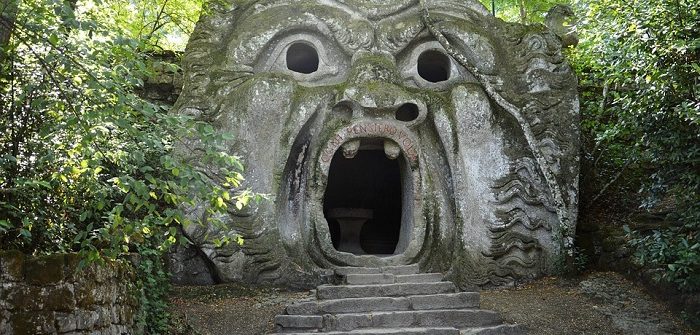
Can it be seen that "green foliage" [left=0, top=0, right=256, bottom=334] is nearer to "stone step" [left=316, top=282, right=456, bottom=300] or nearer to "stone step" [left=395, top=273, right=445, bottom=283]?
"stone step" [left=316, top=282, right=456, bottom=300]

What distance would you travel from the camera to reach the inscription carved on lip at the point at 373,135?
8.65 m

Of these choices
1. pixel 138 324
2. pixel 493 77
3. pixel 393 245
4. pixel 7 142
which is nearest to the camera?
pixel 7 142

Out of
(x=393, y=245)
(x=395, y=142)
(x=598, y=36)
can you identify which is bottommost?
(x=393, y=245)

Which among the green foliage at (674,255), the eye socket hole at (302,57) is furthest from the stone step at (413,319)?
the eye socket hole at (302,57)

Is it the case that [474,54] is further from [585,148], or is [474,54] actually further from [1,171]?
[1,171]

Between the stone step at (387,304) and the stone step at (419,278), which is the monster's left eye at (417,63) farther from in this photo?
the stone step at (387,304)

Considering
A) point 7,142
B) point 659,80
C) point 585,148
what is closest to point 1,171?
point 7,142

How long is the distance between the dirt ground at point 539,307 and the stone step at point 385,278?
1.85 ft

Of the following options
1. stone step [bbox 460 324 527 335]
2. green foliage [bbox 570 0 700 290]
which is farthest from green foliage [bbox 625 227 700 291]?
stone step [bbox 460 324 527 335]

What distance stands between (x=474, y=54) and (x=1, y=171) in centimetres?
620

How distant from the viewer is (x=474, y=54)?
9164 millimetres

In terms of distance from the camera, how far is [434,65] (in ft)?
33.1

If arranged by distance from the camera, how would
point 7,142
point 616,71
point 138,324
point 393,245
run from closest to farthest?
point 7,142 < point 138,324 < point 616,71 < point 393,245

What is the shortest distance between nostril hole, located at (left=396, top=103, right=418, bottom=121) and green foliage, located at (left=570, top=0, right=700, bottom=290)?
238 centimetres
